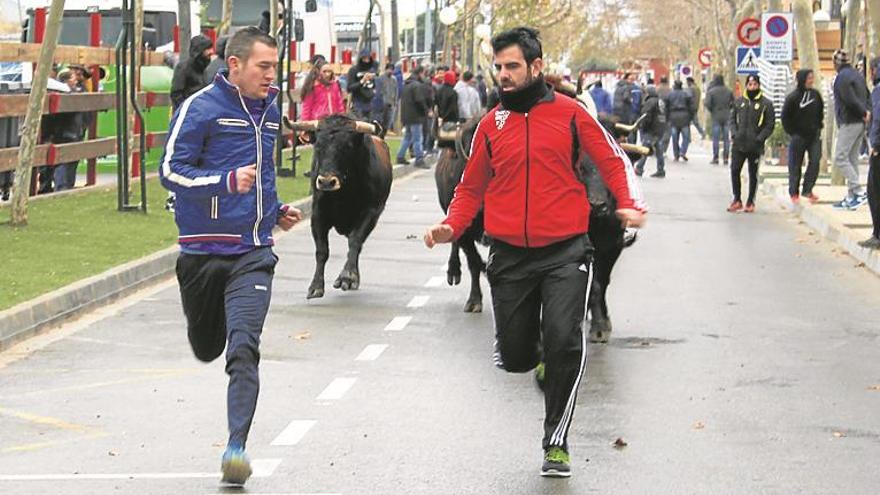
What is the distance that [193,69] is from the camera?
19953 millimetres

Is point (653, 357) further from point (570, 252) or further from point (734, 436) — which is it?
point (570, 252)

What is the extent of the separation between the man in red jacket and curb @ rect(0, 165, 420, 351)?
15.7 feet

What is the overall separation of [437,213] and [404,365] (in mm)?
13874

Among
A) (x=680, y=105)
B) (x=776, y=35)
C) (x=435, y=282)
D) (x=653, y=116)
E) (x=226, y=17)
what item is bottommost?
(x=435, y=282)

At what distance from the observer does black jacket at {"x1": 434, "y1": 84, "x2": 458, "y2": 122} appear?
35656 millimetres

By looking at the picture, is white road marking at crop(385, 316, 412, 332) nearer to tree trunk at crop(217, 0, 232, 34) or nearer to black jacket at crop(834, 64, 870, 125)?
black jacket at crop(834, 64, 870, 125)

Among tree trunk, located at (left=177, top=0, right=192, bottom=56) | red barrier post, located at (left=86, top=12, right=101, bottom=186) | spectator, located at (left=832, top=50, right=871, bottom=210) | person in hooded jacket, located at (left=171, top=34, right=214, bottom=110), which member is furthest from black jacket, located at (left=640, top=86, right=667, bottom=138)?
person in hooded jacket, located at (left=171, top=34, right=214, bottom=110)

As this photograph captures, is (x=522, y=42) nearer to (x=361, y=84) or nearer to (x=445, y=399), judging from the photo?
(x=445, y=399)

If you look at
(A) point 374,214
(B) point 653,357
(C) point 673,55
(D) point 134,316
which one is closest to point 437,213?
(A) point 374,214

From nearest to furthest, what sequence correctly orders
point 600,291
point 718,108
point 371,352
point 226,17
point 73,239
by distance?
1. point 371,352
2. point 600,291
3. point 73,239
4. point 226,17
5. point 718,108

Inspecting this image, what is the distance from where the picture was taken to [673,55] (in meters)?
137

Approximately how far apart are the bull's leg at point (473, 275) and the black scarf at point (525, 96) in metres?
5.86

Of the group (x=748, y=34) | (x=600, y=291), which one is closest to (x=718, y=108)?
(x=748, y=34)

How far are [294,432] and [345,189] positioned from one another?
22.2ft
